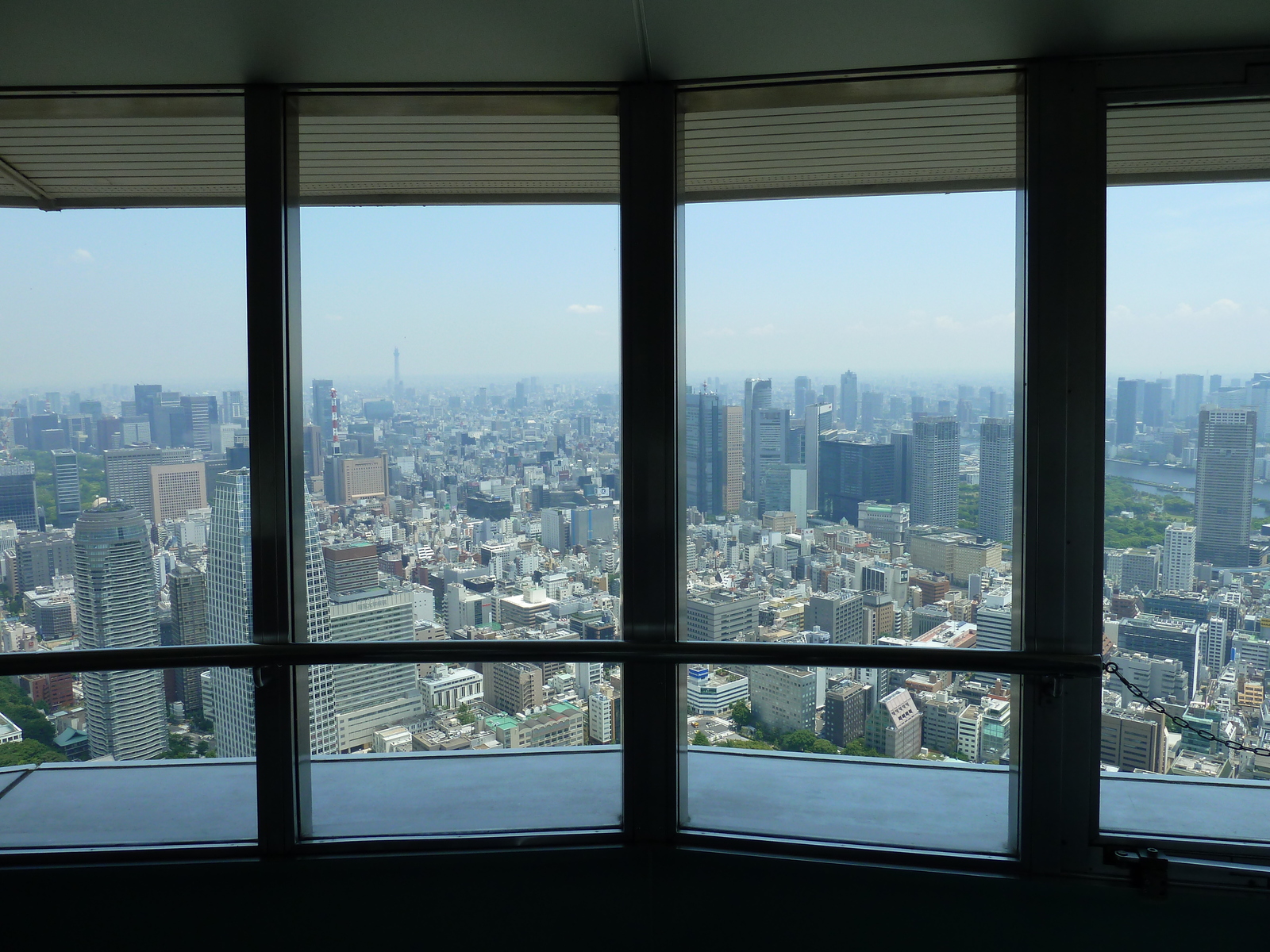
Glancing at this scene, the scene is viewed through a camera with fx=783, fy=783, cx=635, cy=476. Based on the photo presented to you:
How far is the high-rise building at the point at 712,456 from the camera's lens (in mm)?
2504

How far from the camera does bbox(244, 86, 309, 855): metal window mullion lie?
2459 millimetres

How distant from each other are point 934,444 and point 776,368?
0.55 meters

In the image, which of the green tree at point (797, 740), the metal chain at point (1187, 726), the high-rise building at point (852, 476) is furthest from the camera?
the green tree at point (797, 740)

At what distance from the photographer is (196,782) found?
2.77 m

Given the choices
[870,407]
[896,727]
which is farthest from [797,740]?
→ [870,407]

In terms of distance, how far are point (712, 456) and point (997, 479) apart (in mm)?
877

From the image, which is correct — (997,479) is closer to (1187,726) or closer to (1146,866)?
(1187,726)

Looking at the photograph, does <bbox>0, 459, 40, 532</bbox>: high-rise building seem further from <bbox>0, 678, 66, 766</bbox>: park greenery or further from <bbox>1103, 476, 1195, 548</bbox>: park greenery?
<bbox>1103, 476, 1195, 548</bbox>: park greenery

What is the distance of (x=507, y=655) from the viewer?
2.42 m

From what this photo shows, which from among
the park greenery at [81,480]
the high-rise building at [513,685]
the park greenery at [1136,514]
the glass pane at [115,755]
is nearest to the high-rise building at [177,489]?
the park greenery at [81,480]

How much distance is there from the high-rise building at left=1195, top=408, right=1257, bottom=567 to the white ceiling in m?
1.09

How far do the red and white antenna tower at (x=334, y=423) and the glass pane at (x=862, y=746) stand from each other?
1358mm

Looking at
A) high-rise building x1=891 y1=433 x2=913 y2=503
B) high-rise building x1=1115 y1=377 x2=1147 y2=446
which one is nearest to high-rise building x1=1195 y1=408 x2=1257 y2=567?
high-rise building x1=1115 y1=377 x2=1147 y2=446

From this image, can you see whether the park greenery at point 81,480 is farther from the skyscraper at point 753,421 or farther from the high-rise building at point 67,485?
the skyscraper at point 753,421
